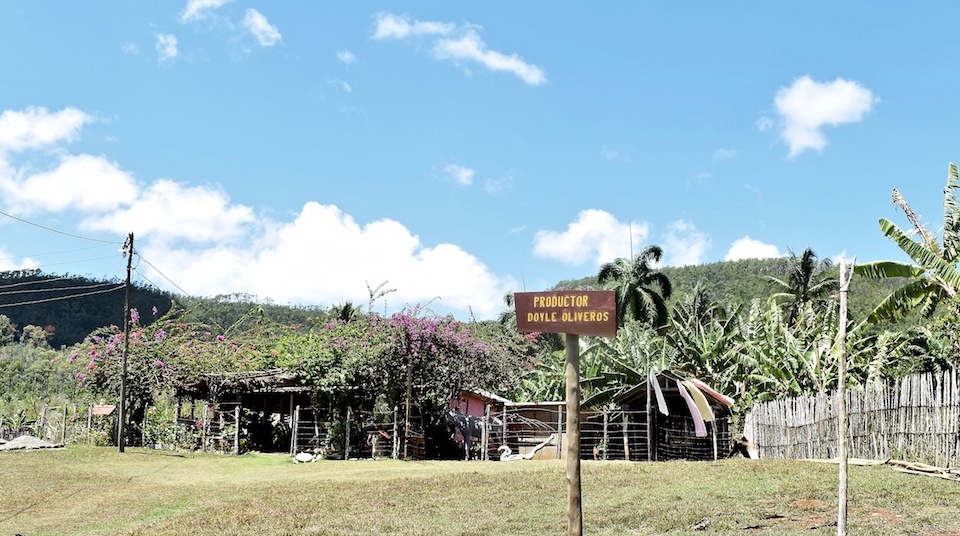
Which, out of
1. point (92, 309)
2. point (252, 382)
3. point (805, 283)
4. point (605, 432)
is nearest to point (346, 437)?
point (252, 382)

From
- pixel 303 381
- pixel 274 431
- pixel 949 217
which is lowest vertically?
pixel 274 431

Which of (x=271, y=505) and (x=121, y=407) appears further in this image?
(x=121, y=407)

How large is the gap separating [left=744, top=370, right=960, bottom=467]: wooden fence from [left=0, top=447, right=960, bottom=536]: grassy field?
922 mm

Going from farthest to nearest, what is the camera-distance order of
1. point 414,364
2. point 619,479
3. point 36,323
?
point 36,323
point 414,364
point 619,479

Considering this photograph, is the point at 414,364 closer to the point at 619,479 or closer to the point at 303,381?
the point at 303,381

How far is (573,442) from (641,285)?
4497 cm

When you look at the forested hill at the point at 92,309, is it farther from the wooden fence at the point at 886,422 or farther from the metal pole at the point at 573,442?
the metal pole at the point at 573,442

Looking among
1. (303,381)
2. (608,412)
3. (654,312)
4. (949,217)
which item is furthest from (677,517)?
(654,312)

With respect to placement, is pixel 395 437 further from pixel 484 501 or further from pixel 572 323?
pixel 572 323

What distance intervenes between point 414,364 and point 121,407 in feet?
32.0

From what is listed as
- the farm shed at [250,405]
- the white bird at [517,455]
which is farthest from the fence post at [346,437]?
the white bird at [517,455]

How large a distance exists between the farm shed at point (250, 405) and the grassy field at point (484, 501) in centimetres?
807

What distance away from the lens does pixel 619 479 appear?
15.0 m

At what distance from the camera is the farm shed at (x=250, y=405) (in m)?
27.3
